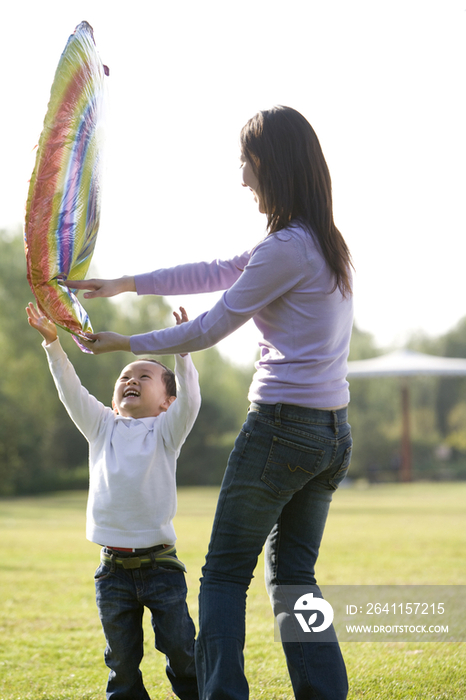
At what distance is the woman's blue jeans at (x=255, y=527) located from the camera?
2.01 meters

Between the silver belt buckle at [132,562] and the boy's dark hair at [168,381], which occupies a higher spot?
the boy's dark hair at [168,381]

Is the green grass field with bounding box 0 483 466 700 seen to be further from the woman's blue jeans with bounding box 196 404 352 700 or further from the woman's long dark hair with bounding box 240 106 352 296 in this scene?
the woman's long dark hair with bounding box 240 106 352 296

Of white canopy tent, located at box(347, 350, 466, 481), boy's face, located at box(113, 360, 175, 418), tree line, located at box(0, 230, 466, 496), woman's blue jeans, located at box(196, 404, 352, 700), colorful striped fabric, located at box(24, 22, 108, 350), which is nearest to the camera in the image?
woman's blue jeans, located at box(196, 404, 352, 700)

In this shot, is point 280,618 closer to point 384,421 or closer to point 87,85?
point 87,85

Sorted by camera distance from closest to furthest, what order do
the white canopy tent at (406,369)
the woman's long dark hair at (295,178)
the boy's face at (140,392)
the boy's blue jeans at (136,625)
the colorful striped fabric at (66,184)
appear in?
1. the woman's long dark hair at (295,178)
2. the colorful striped fabric at (66,184)
3. the boy's blue jeans at (136,625)
4. the boy's face at (140,392)
5. the white canopy tent at (406,369)

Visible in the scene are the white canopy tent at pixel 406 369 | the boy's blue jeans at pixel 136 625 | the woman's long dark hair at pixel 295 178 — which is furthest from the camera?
the white canopy tent at pixel 406 369

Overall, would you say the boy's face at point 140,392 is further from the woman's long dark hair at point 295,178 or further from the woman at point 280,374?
the woman's long dark hair at point 295,178

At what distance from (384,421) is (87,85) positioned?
117 ft

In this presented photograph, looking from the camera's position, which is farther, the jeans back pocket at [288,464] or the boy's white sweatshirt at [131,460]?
the boy's white sweatshirt at [131,460]

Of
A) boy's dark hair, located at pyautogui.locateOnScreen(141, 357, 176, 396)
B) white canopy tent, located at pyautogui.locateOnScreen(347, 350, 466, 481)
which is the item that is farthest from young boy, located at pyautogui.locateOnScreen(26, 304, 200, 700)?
white canopy tent, located at pyautogui.locateOnScreen(347, 350, 466, 481)

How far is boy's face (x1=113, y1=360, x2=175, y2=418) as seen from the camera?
2670mm

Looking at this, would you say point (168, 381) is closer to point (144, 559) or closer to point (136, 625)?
point (144, 559)

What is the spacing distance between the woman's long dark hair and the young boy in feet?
1.57

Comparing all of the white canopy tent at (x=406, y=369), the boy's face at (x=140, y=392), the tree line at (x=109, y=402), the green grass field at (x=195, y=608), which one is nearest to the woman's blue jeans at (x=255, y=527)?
the green grass field at (x=195, y=608)
